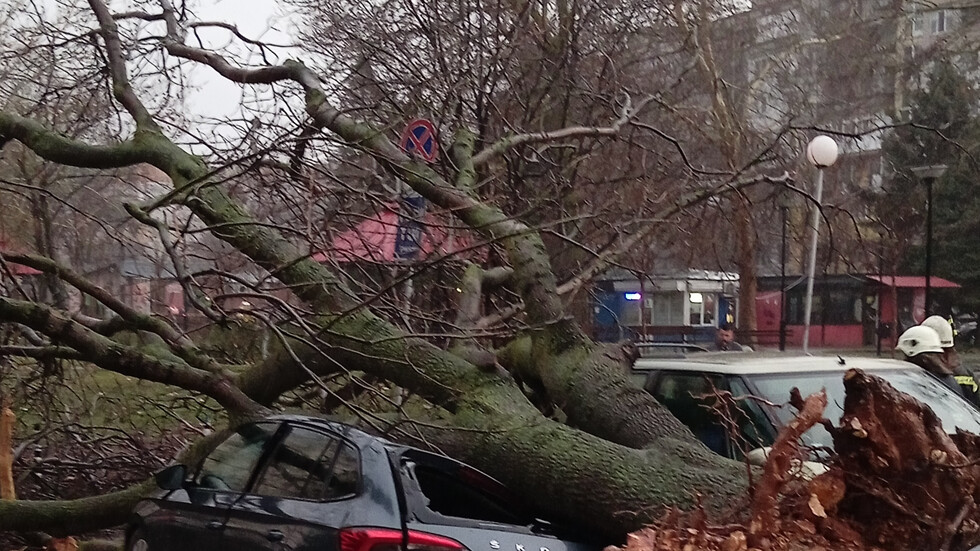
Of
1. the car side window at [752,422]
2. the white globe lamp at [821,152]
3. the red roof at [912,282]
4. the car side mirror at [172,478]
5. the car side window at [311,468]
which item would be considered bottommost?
the car side mirror at [172,478]

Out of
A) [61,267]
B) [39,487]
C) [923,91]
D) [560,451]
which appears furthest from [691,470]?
[923,91]

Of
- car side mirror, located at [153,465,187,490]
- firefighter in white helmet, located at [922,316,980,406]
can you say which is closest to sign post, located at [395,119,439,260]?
car side mirror, located at [153,465,187,490]

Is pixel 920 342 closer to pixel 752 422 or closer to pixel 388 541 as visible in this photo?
pixel 752 422

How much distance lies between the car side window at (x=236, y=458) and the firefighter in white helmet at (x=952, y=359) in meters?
5.30

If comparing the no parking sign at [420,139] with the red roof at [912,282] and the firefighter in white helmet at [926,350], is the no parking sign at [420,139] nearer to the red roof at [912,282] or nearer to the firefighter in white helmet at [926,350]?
the firefighter in white helmet at [926,350]

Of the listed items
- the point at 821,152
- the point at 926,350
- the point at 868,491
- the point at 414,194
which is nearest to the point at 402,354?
the point at 414,194

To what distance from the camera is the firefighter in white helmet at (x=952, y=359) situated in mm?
7902

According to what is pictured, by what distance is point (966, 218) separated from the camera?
33.5 meters

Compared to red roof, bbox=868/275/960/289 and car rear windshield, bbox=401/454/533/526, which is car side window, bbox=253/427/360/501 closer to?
car rear windshield, bbox=401/454/533/526

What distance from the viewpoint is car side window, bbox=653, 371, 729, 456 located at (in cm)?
609

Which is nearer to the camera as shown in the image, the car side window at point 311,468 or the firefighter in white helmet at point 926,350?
the car side window at point 311,468

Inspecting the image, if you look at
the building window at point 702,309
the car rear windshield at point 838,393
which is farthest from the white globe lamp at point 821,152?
the building window at point 702,309

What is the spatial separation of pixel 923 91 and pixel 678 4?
21.1 meters

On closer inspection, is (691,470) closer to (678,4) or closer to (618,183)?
(618,183)
